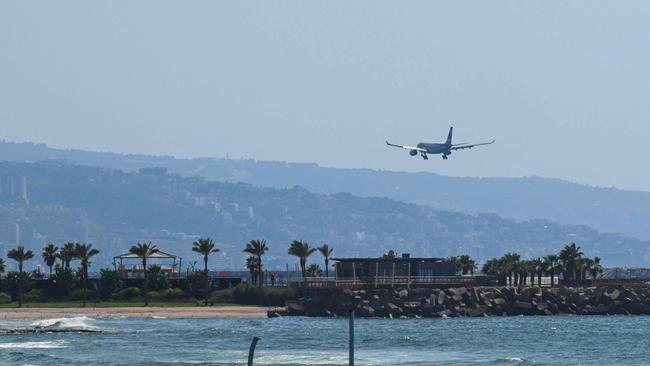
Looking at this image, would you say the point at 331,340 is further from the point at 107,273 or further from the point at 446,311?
the point at 107,273

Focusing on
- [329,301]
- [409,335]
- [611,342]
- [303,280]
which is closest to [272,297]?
[303,280]

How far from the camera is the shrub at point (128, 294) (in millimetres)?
153500

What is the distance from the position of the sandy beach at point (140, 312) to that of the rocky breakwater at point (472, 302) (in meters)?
5.45

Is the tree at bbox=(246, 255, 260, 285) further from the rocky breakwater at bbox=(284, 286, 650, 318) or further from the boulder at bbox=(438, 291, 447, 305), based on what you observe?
the boulder at bbox=(438, 291, 447, 305)

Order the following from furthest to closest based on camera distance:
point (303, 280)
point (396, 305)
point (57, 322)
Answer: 1. point (303, 280)
2. point (396, 305)
3. point (57, 322)

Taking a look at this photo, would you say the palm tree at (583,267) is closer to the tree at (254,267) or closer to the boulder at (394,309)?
the tree at (254,267)

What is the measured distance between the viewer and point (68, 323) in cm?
11931

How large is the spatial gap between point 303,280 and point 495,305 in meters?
18.4

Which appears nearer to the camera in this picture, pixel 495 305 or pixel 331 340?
pixel 331 340

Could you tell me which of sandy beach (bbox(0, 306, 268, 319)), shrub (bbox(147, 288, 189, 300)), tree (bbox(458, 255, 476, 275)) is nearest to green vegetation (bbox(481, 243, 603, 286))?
tree (bbox(458, 255, 476, 275))

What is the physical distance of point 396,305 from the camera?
134500 millimetres

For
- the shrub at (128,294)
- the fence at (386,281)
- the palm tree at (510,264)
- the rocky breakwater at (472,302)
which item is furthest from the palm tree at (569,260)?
the shrub at (128,294)

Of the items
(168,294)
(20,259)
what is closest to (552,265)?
(168,294)

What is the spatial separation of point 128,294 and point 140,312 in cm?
1654
